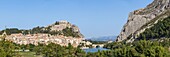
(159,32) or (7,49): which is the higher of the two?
(159,32)

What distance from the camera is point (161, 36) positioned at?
164m

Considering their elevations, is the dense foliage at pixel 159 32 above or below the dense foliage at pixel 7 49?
above

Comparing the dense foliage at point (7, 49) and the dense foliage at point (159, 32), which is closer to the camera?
the dense foliage at point (7, 49)

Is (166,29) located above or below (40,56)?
above

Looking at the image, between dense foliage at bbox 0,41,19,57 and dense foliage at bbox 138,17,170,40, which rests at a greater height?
dense foliage at bbox 138,17,170,40

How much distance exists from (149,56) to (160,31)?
4241 inches

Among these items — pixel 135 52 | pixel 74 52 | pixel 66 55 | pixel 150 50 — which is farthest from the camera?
pixel 74 52

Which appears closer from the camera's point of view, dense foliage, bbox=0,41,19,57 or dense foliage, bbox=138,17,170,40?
dense foliage, bbox=0,41,19,57

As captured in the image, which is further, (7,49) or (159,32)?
(159,32)

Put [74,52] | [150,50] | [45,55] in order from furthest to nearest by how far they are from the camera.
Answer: [45,55] < [74,52] < [150,50]

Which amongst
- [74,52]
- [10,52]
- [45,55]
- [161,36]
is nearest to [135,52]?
[10,52]

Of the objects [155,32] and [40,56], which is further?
[155,32]

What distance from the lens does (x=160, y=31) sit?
6668 inches

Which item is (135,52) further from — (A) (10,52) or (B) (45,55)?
(B) (45,55)
